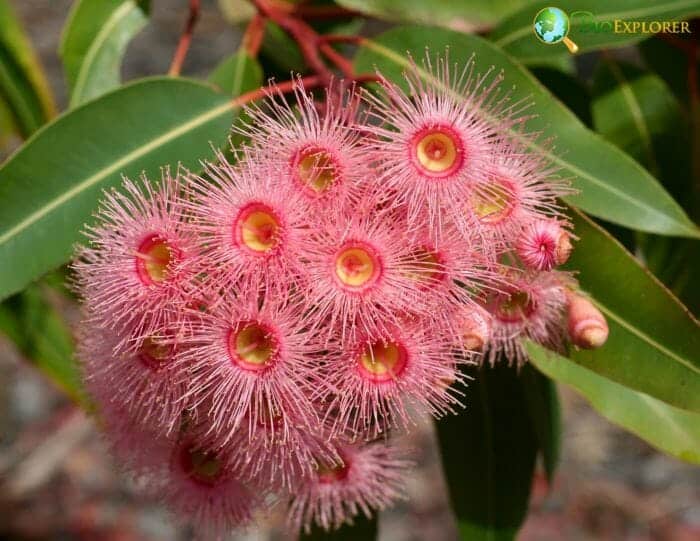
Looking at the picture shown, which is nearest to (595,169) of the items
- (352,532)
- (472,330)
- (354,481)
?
(472,330)

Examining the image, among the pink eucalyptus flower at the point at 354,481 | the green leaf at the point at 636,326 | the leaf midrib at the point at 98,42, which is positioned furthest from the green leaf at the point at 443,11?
the pink eucalyptus flower at the point at 354,481

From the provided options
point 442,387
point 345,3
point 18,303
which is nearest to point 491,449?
point 442,387

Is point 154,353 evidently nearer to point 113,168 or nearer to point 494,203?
point 113,168

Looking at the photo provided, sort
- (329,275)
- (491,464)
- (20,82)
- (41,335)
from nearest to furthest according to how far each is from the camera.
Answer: (329,275) < (491,464) < (20,82) < (41,335)

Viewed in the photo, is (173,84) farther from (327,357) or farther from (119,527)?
(119,527)

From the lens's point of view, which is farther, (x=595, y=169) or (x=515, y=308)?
(x=595, y=169)

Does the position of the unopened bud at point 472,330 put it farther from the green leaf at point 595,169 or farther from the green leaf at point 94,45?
the green leaf at point 94,45
